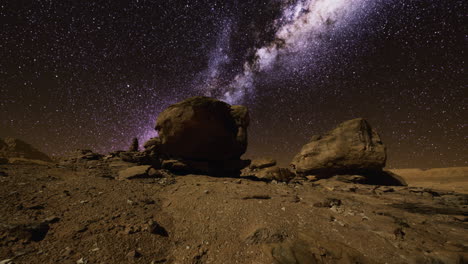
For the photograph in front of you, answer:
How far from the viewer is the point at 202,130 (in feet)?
37.3

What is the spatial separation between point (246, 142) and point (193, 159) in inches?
152

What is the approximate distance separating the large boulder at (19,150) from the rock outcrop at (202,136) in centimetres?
3172

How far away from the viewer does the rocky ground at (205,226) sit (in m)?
3.46

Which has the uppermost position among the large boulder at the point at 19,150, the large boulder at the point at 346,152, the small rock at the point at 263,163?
the large boulder at the point at 346,152

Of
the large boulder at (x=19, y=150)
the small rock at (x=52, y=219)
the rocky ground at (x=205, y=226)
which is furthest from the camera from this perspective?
the large boulder at (x=19, y=150)

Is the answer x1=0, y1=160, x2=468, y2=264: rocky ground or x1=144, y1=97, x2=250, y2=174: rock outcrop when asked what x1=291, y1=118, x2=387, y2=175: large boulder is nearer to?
x1=0, y1=160, x2=468, y2=264: rocky ground

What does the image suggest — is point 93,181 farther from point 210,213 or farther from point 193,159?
point 193,159

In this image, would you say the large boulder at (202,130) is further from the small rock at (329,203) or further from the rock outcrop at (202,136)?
the small rock at (329,203)

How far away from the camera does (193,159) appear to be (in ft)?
40.0

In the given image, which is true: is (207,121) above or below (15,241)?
above

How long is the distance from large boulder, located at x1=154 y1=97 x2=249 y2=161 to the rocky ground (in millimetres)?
4528

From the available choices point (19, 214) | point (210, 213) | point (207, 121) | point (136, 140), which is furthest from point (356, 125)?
point (136, 140)

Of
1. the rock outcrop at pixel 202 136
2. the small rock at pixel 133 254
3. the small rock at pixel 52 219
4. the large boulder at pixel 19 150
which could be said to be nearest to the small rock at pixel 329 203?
the small rock at pixel 133 254

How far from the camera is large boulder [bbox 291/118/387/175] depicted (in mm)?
12508
